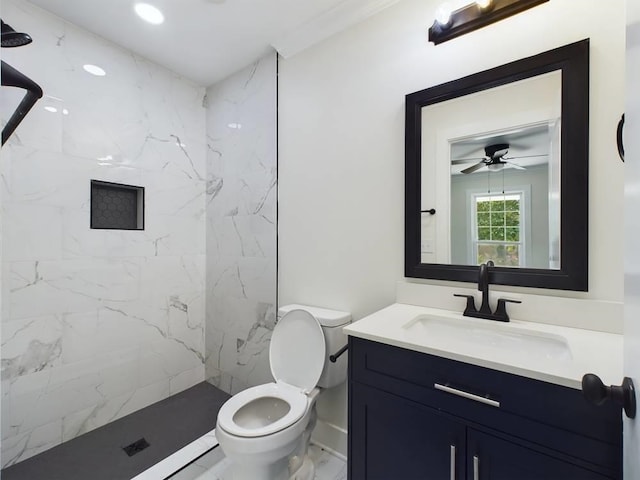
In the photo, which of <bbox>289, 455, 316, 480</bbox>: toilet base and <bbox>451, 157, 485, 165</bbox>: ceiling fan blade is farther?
<bbox>289, 455, 316, 480</bbox>: toilet base

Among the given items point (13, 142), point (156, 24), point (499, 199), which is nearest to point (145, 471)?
point (13, 142)

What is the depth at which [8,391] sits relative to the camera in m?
1.62

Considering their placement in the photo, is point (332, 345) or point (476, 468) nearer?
point (476, 468)

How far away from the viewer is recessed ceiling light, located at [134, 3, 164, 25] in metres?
1.74

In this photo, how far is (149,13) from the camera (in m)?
1.79

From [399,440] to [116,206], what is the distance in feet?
7.41

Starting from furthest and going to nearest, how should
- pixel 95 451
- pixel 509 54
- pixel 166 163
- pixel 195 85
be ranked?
pixel 195 85 → pixel 166 163 → pixel 95 451 → pixel 509 54

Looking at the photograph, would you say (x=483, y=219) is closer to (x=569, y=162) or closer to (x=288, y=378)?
(x=569, y=162)

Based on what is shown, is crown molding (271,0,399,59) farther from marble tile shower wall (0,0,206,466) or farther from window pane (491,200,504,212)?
window pane (491,200,504,212)

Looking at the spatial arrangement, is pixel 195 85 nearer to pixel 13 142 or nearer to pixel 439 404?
pixel 13 142

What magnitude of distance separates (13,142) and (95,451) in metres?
1.82

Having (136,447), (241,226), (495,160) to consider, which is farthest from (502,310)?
(136,447)

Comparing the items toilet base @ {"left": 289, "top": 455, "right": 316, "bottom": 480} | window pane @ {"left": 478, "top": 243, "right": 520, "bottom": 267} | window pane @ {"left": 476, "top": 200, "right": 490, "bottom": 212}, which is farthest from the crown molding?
toilet base @ {"left": 289, "top": 455, "right": 316, "bottom": 480}

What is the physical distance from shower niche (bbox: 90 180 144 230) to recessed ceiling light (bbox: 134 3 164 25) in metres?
1.07
